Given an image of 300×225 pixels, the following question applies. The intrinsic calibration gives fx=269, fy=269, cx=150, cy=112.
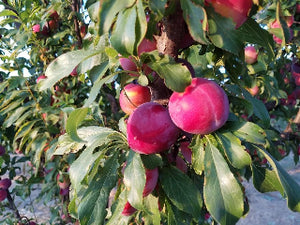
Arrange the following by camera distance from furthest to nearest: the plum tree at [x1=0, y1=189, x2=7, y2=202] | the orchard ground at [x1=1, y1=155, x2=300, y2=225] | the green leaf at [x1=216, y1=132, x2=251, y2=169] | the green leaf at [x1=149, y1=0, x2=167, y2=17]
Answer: the orchard ground at [x1=1, y1=155, x2=300, y2=225]
the plum tree at [x1=0, y1=189, x2=7, y2=202]
the green leaf at [x1=216, y1=132, x2=251, y2=169]
the green leaf at [x1=149, y1=0, x2=167, y2=17]

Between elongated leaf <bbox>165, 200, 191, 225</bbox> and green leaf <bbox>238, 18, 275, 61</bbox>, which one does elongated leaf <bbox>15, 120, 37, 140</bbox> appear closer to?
elongated leaf <bbox>165, 200, 191, 225</bbox>

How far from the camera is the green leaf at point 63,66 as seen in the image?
55 cm

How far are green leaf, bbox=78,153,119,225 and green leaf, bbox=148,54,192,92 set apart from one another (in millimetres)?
274

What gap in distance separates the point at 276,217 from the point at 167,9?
11.4ft

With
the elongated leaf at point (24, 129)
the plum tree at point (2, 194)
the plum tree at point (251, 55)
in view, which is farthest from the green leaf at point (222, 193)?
the plum tree at point (2, 194)

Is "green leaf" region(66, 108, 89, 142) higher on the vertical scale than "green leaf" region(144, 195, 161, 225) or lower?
higher

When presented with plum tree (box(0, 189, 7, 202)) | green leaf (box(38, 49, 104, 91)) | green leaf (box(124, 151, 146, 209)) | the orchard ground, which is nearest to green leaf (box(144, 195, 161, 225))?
green leaf (box(124, 151, 146, 209))

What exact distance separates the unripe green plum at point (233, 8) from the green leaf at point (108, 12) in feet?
0.53

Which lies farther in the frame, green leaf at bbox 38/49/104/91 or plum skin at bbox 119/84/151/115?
plum skin at bbox 119/84/151/115

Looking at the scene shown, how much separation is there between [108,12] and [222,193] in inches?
15.2

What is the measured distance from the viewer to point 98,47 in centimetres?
60

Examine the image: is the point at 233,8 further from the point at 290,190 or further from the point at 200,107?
the point at 290,190

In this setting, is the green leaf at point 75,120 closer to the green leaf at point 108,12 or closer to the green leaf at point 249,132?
the green leaf at point 108,12

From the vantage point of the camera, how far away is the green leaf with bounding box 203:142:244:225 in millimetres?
502
